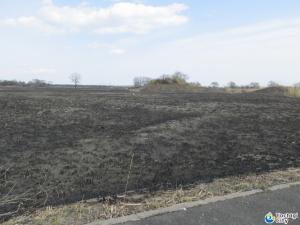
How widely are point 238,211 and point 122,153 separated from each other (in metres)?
4.89

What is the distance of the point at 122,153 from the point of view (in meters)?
9.45

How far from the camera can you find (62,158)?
8820 mm

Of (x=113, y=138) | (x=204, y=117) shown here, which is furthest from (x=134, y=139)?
(x=204, y=117)

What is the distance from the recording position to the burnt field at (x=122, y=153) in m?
6.69

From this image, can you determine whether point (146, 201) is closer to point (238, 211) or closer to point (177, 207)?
point (177, 207)

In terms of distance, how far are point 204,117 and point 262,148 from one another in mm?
7181

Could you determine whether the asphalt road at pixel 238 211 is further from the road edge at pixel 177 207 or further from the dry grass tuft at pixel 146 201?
the dry grass tuft at pixel 146 201

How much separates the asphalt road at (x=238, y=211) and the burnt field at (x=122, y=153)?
5.44ft

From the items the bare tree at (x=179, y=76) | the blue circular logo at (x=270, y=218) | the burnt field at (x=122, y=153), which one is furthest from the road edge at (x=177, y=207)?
the bare tree at (x=179, y=76)

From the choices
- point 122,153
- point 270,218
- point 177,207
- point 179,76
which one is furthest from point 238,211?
point 179,76

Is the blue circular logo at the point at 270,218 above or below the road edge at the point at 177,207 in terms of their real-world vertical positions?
below

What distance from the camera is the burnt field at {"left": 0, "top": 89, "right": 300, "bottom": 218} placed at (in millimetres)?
6688

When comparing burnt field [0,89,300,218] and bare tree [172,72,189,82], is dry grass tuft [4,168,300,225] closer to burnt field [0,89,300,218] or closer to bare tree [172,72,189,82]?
burnt field [0,89,300,218]

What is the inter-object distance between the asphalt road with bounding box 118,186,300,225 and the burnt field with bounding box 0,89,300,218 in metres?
1.66
